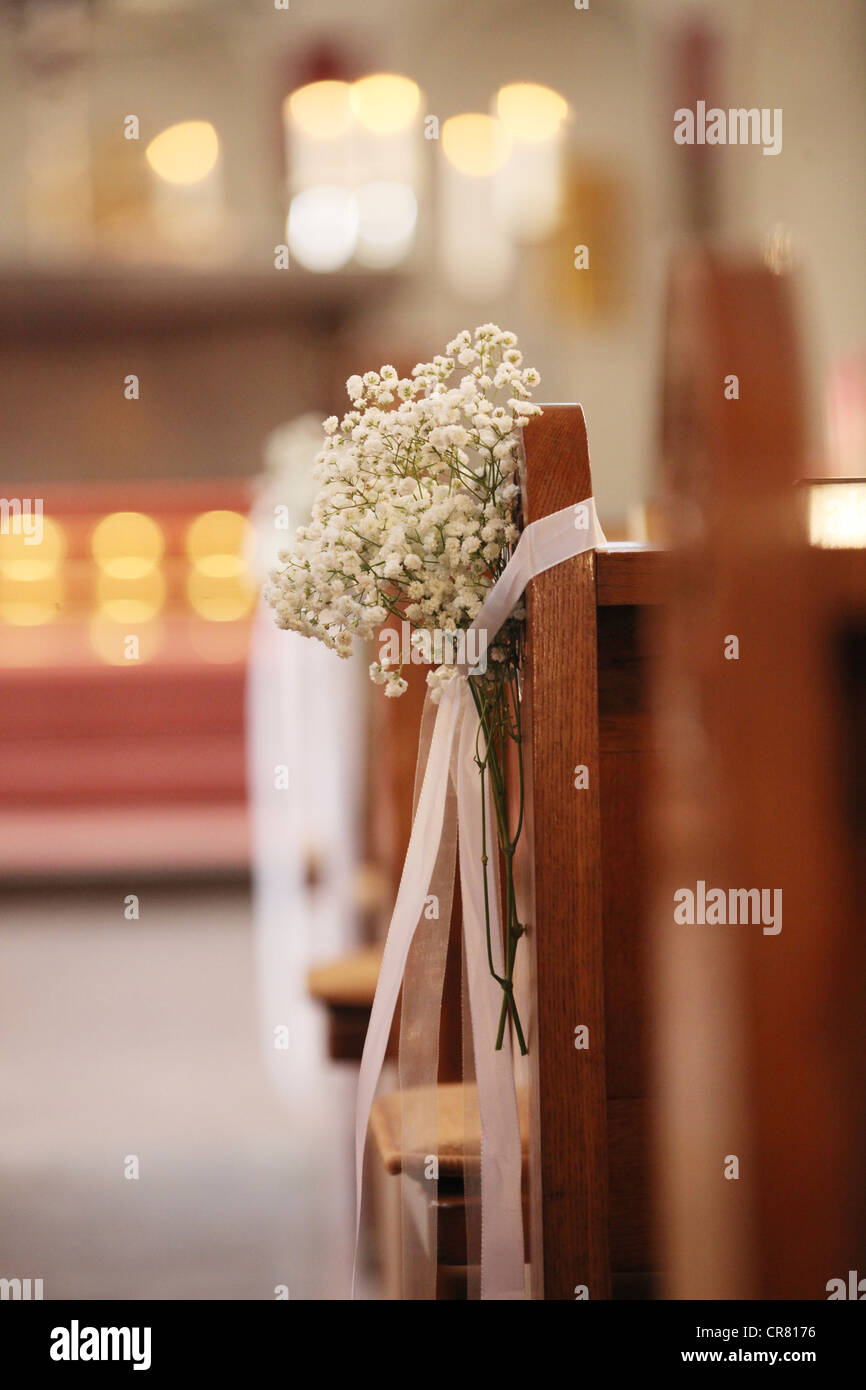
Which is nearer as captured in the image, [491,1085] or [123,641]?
[491,1085]

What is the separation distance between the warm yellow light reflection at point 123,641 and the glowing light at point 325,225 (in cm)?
182

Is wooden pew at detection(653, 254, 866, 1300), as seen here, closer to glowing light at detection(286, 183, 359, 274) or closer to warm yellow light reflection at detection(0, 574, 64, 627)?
glowing light at detection(286, 183, 359, 274)

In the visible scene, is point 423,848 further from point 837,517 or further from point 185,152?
point 185,152

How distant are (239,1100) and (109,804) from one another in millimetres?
2733

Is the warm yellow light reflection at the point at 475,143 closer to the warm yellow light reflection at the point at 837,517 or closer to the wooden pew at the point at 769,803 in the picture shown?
the warm yellow light reflection at the point at 837,517

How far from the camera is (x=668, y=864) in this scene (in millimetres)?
342

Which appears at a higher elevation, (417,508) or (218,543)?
(218,543)

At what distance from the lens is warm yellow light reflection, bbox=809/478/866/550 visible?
0.90ft

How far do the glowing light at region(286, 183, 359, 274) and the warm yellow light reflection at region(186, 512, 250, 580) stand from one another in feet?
3.90

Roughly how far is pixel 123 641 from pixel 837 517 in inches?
217

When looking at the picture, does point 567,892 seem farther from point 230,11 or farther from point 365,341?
point 230,11

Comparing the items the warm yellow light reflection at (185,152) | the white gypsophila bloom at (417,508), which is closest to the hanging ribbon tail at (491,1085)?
the white gypsophila bloom at (417,508)

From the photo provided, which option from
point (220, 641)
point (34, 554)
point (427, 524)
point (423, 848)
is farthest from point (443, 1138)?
point (34, 554)

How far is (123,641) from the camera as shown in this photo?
5.68 m
